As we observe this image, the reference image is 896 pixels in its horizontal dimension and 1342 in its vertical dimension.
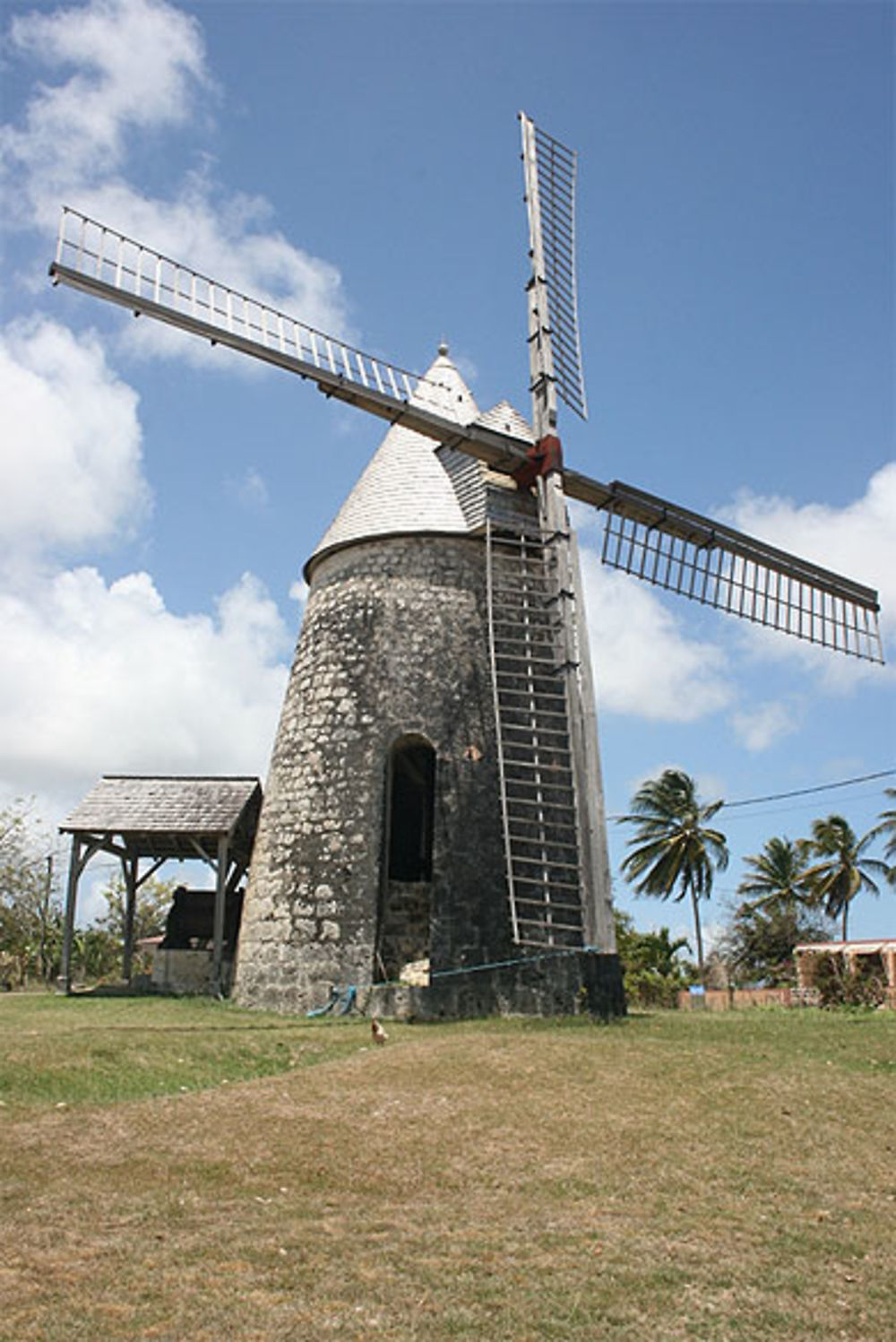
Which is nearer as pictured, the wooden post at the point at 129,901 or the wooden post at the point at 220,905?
the wooden post at the point at 220,905

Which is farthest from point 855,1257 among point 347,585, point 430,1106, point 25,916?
point 25,916

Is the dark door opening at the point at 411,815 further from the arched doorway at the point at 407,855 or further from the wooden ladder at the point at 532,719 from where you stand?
the wooden ladder at the point at 532,719

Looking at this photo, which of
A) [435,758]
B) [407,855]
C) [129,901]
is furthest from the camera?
[129,901]

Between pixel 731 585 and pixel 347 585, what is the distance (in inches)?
256

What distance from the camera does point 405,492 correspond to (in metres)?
18.0

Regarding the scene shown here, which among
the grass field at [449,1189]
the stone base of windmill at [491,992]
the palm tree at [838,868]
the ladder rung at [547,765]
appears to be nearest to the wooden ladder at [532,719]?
the ladder rung at [547,765]

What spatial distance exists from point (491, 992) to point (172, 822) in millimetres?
7673

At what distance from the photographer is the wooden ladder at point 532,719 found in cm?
1477

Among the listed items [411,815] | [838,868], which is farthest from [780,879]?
[411,815]

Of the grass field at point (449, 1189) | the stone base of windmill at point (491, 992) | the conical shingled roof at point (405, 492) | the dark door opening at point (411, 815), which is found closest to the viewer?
the grass field at point (449, 1189)

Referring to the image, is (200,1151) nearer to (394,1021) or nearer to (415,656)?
(394,1021)

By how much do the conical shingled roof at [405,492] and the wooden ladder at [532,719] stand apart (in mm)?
1221

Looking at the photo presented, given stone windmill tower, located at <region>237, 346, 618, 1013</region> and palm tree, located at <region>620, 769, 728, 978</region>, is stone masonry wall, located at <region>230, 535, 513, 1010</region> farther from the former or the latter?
palm tree, located at <region>620, 769, 728, 978</region>

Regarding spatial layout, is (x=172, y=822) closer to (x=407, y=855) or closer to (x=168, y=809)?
(x=168, y=809)
